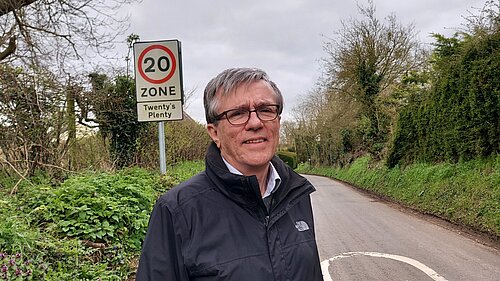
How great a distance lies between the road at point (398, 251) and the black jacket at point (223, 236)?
4.50 meters

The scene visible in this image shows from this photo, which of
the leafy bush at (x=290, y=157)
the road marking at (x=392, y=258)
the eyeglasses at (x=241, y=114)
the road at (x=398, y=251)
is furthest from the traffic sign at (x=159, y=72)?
the leafy bush at (x=290, y=157)

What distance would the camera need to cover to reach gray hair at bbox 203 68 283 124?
2096 millimetres

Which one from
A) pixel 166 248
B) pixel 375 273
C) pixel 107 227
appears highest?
pixel 166 248

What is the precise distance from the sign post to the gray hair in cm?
476

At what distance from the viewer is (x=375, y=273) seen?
6.47 meters

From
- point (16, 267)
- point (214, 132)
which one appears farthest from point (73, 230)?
point (214, 132)

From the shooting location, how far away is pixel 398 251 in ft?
25.8

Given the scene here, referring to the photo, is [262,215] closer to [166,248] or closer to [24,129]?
[166,248]

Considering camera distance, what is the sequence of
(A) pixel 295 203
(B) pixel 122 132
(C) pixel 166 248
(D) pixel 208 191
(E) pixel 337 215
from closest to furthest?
(C) pixel 166 248 < (D) pixel 208 191 < (A) pixel 295 203 < (B) pixel 122 132 < (E) pixel 337 215

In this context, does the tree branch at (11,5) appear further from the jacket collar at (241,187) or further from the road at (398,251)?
the jacket collar at (241,187)

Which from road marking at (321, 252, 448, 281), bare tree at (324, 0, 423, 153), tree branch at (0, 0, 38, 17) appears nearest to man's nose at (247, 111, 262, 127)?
road marking at (321, 252, 448, 281)

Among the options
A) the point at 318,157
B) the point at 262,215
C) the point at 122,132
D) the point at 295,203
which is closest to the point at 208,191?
the point at 262,215

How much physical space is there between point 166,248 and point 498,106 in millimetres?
11018

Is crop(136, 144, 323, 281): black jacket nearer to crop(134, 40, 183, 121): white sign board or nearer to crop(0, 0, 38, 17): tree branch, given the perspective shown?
crop(134, 40, 183, 121): white sign board
